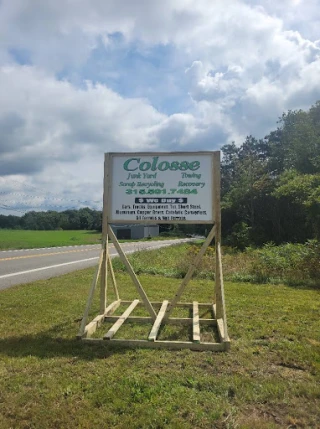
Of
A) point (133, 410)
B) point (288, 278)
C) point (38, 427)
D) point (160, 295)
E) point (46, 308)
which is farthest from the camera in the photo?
point (288, 278)

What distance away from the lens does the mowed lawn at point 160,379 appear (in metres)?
2.82

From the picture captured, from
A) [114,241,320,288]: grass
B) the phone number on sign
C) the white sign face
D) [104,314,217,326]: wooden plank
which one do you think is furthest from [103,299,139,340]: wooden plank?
[114,241,320,288]: grass

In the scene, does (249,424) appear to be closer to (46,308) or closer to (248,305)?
(248,305)

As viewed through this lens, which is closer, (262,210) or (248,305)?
(248,305)

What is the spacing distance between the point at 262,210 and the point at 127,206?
113 feet

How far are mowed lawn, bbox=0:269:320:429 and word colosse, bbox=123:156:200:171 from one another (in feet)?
8.37

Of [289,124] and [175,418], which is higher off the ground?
[289,124]

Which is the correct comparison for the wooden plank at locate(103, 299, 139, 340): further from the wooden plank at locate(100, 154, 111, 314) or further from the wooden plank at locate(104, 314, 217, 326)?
the wooden plank at locate(100, 154, 111, 314)

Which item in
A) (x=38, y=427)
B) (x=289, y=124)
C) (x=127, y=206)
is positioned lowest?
(x=38, y=427)

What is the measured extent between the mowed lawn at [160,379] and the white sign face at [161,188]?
1788mm

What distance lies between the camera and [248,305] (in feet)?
22.1

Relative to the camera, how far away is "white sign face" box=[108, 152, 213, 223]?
555 centimetres

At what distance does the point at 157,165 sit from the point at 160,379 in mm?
3317

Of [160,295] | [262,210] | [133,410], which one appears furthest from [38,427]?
[262,210]
